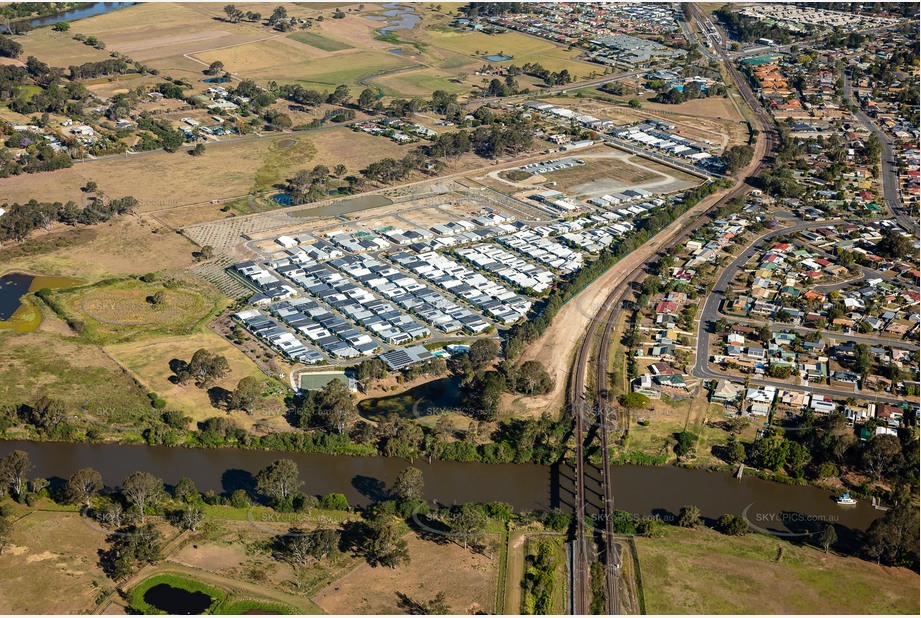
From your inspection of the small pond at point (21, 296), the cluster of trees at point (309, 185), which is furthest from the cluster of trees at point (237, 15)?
the small pond at point (21, 296)

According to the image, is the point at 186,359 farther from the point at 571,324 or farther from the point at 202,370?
the point at 571,324

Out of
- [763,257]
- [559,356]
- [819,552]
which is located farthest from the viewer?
[763,257]

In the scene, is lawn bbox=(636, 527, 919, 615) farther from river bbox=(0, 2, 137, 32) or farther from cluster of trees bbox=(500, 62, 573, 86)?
river bbox=(0, 2, 137, 32)

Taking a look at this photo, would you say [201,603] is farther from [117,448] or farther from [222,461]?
[117,448]

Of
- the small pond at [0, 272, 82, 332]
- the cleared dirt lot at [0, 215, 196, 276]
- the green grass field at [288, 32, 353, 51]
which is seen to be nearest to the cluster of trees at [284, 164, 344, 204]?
the cleared dirt lot at [0, 215, 196, 276]

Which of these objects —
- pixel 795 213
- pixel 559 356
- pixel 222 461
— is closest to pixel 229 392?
pixel 222 461

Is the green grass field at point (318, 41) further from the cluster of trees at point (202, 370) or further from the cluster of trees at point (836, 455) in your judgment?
the cluster of trees at point (836, 455)
